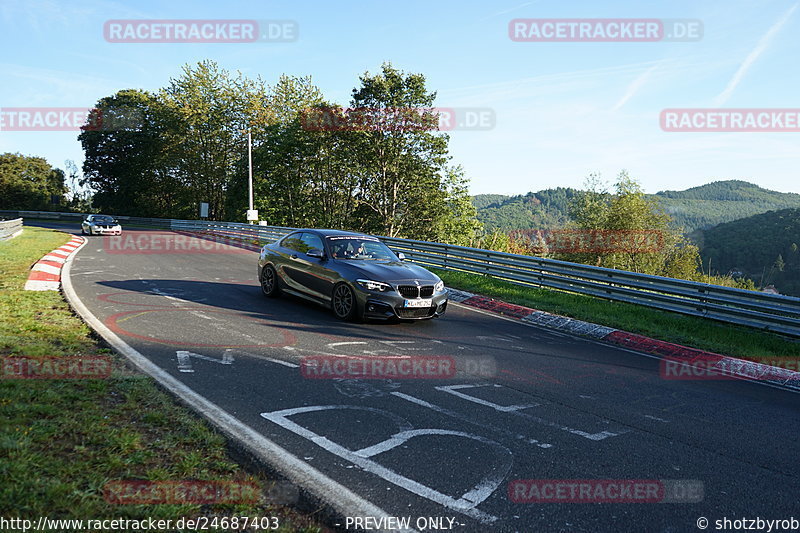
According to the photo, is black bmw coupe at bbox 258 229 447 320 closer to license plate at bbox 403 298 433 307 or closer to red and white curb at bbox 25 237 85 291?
license plate at bbox 403 298 433 307

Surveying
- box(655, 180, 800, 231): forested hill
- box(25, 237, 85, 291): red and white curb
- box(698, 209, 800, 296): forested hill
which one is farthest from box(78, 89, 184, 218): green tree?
box(655, 180, 800, 231): forested hill

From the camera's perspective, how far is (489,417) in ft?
16.4

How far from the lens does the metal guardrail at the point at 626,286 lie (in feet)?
29.8

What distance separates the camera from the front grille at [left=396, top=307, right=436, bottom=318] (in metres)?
8.93

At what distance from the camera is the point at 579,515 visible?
3.32 m

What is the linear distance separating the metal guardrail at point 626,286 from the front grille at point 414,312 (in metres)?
4.55

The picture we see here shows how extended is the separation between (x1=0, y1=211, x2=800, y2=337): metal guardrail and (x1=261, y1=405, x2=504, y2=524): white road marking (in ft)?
23.8

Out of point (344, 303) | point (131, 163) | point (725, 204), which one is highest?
point (725, 204)

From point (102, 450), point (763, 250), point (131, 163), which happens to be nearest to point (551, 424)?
point (102, 450)

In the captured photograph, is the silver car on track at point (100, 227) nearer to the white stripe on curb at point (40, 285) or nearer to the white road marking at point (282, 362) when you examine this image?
the white stripe on curb at point (40, 285)

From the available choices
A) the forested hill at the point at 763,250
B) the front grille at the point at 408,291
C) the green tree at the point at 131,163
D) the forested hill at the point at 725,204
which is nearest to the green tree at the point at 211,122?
the green tree at the point at 131,163

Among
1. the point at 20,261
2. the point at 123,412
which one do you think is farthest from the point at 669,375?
the point at 20,261

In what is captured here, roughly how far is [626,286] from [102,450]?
10.6 m

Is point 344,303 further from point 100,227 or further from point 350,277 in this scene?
point 100,227
